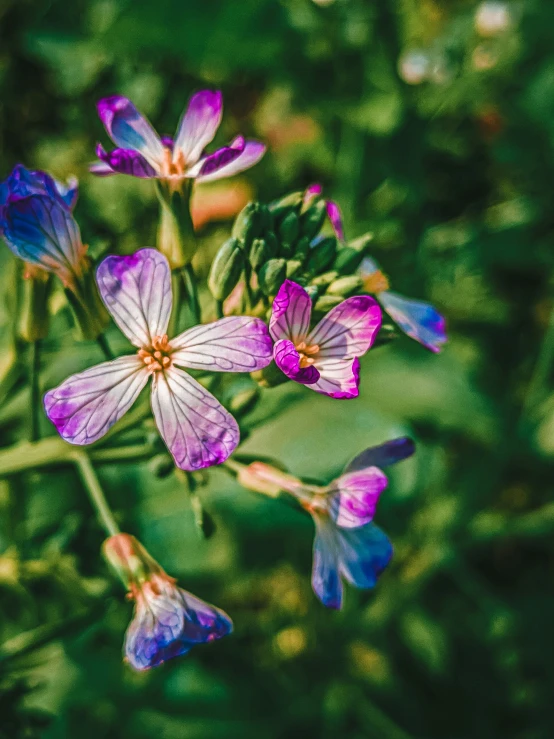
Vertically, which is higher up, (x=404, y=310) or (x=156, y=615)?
(x=404, y=310)

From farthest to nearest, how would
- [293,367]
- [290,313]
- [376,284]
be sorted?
1. [376,284]
2. [290,313]
3. [293,367]

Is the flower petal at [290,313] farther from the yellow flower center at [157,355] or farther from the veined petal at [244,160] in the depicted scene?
the veined petal at [244,160]

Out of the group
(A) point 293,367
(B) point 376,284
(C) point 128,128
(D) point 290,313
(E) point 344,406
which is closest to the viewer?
(A) point 293,367

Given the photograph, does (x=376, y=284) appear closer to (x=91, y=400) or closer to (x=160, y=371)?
(x=160, y=371)

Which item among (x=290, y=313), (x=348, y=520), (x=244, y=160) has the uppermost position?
(x=244, y=160)

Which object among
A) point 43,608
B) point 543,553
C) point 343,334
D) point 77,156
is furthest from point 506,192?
point 43,608

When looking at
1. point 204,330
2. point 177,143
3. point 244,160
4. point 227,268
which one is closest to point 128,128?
point 177,143

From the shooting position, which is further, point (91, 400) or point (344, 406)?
point (344, 406)

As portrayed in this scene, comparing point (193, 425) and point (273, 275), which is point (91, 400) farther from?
point (273, 275)
